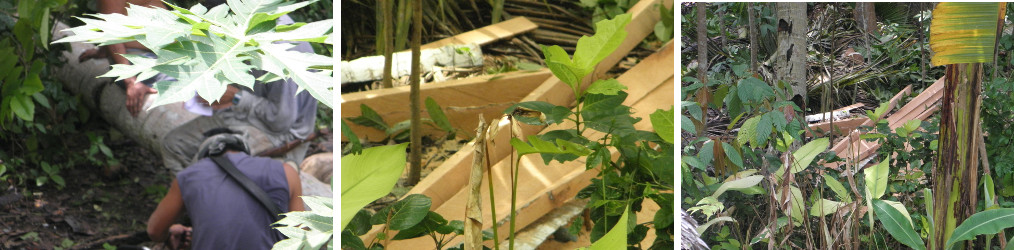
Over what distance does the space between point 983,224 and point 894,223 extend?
6 cm

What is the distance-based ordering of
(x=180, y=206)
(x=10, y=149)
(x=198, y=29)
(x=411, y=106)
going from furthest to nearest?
(x=10, y=149)
(x=180, y=206)
(x=411, y=106)
(x=198, y=29)

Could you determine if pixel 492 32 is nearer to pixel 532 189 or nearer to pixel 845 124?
pixel 532 189

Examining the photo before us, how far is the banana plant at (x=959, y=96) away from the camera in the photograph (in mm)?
492

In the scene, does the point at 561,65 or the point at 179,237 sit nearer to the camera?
the point at 561,65

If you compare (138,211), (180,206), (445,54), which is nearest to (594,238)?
(445,54)

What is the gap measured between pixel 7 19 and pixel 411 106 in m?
0.92

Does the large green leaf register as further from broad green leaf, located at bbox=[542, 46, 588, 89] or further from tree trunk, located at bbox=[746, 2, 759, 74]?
broad green leaf, located at bbox=[542, 46, 588, 89]

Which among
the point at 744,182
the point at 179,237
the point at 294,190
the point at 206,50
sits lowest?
the point at 179,237

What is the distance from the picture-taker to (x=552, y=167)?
50 cm

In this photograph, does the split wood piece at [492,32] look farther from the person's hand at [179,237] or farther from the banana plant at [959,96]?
the person's hand at [179,237]

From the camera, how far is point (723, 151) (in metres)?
0.51

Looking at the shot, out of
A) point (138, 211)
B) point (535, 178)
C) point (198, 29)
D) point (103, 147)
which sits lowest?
point (138, 211)

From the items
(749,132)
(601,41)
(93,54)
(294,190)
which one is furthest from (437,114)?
(93,54)

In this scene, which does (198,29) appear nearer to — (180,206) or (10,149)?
(180,206)
